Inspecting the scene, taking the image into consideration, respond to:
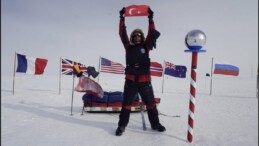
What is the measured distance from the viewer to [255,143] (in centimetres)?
398

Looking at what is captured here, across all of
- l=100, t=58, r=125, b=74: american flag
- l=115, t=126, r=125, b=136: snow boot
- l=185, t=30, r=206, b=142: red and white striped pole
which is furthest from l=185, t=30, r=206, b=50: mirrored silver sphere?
l=100, t=58, r=125, b=74: american flag

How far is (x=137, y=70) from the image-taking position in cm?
454

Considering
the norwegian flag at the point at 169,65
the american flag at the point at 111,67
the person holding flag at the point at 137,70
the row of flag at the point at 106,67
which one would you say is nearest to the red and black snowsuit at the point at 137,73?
the person holding flag at the point at 137,70

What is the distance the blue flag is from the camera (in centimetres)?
1555

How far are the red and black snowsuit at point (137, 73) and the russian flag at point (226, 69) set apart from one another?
36.7 feet

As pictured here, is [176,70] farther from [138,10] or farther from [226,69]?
[138,10]

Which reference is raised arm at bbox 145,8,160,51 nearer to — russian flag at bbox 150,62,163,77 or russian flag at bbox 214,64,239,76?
russian flag at bbox 150,62,163,77

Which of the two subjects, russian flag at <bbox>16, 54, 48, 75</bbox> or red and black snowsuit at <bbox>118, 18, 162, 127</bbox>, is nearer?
red and black snowsuit at <bbox>118, 18, 162, 127</bbox>

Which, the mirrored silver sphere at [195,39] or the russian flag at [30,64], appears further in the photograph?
the russian flag at [30,64]

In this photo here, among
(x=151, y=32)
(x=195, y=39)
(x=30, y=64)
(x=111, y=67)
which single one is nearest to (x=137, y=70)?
(x=151, y=32)

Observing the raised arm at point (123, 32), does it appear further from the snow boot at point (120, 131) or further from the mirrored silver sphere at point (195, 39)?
the snow boot at point (120, 131)

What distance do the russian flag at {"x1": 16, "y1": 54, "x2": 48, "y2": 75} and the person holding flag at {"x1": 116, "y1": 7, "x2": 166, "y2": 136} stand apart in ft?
30.4

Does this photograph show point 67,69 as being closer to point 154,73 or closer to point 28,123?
point 154,73

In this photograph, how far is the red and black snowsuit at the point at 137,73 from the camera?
454cm
